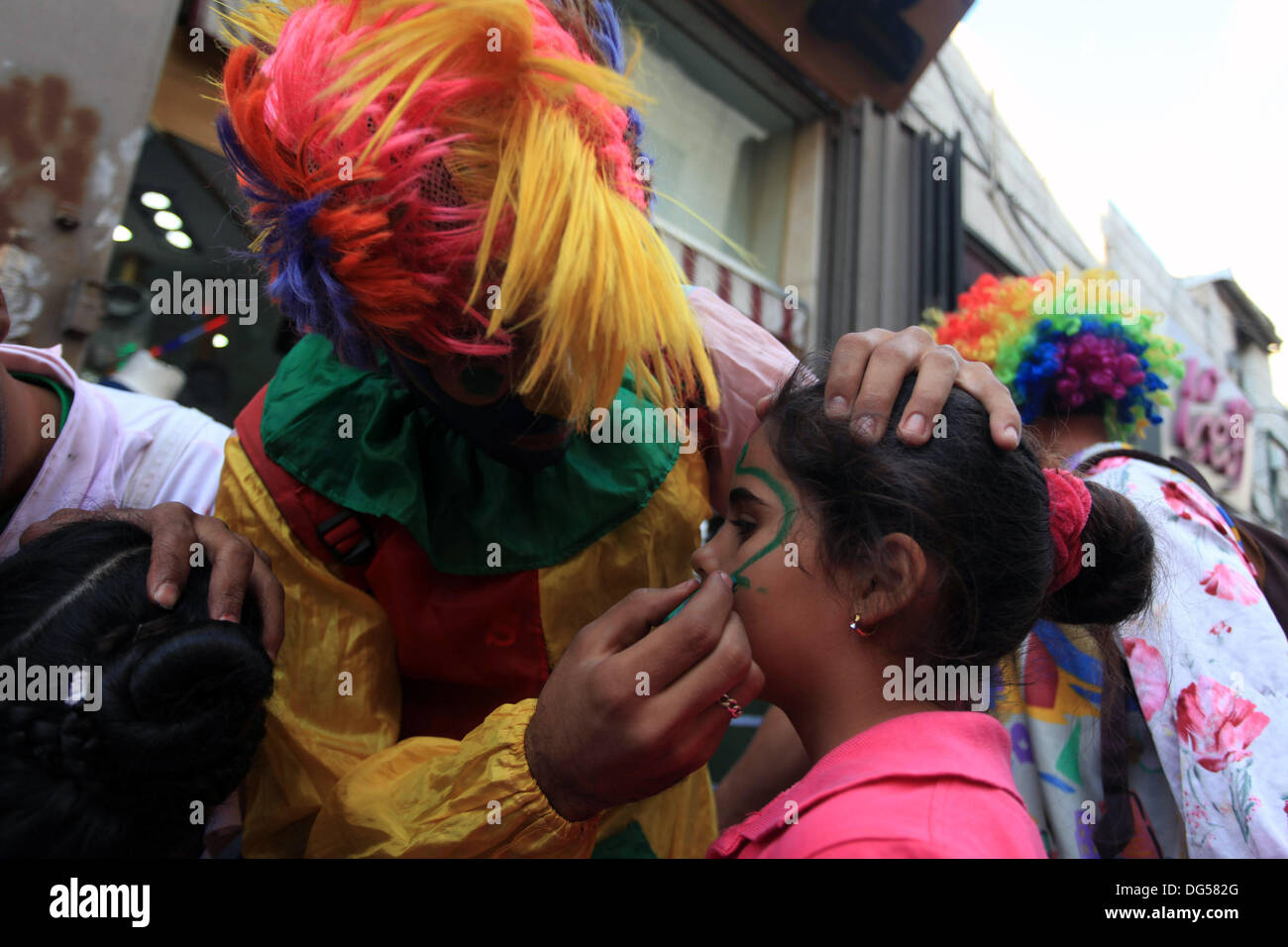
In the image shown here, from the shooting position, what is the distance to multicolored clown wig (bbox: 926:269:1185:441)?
8.37 feet

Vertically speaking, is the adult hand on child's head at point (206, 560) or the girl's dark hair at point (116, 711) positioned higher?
the adult hand on child's head at point (206, 560)

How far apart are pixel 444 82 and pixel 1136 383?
2314mm

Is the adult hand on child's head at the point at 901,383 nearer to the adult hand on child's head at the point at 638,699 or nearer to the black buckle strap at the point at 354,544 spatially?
the adult hand on child's head at the point at 638,699

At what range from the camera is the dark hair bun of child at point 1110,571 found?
144cm

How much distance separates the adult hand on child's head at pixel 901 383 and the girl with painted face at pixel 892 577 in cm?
4

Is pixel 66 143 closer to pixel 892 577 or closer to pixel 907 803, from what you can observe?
pixel 892 577

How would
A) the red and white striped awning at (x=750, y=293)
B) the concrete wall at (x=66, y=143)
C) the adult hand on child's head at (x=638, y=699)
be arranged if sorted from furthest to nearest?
the red and white striped awning at (x=750, y=293) → the concrete wall at (x=66, y=143) → the adult hand on child's head at (x=638, y=699)

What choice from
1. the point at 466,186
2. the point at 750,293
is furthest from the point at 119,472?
the point at 750,293

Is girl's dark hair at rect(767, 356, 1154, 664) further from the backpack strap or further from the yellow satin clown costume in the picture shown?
the backpack strap

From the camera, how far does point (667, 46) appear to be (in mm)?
5039

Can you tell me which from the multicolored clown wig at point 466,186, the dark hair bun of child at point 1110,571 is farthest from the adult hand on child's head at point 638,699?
the dark hair bun of child at point 1110,571

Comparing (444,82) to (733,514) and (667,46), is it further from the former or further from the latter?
(667,46)

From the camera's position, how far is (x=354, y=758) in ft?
4.92
